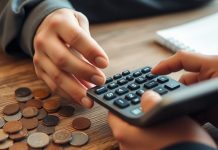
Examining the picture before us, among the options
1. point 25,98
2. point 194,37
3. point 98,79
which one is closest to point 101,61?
point 98,79

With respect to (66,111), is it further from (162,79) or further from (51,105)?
(162,79)

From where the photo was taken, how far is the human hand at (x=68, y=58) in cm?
50

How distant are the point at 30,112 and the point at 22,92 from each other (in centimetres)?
5

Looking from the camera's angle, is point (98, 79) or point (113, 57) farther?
point (113, 57)

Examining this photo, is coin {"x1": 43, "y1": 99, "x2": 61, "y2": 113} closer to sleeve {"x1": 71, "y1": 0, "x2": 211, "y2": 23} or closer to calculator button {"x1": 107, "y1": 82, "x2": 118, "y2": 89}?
calculator button {"x1": 107, "y1": 82, "x2": 118, "y2": 89}

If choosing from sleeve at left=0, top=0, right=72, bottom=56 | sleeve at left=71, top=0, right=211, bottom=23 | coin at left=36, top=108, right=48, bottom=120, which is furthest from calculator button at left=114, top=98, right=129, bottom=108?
sleeve at left=71, top=0, right=211, bottom=23

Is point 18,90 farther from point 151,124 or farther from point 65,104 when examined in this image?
point 151,124

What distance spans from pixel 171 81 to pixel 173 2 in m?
0.35

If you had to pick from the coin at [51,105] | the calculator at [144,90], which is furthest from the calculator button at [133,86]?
the coin at [51,105]

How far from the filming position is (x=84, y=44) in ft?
1.64

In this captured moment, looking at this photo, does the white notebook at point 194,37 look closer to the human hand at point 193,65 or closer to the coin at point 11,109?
the human hand at point 193,65

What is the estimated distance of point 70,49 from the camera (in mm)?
526

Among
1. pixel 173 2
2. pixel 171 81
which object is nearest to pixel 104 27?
pixel 173 2

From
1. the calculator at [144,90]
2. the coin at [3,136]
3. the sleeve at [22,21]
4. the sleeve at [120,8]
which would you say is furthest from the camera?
the sleeve at [120,8]
